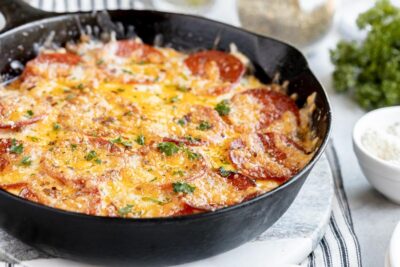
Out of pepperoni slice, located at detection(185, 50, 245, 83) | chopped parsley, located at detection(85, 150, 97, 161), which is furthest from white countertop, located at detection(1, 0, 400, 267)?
chopped parsley, located at detection(85, 150, 97, 161)

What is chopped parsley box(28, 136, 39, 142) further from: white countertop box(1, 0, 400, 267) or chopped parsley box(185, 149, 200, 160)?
white countertop box(1, 0, 400, 267)

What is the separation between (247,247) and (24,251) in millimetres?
1037

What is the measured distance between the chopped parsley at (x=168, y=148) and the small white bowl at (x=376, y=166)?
1.07 meters

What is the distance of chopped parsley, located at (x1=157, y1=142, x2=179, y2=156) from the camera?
10.9ft

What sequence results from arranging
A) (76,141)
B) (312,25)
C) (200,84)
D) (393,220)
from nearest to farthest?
(76,141) < (393,220) < (200,84) < (312,25)

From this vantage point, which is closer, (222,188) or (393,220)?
(222,188)

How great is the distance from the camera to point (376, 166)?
3.67 meters

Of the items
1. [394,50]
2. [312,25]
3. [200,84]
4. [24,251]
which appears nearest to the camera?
[24,251]

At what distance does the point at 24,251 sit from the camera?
3094 millimetres

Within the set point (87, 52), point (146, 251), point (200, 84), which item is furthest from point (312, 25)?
point (146, 251)

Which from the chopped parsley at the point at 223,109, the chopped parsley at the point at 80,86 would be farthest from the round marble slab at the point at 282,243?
the chopped parsley at the point at 80,86

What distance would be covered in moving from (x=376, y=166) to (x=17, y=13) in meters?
2.30

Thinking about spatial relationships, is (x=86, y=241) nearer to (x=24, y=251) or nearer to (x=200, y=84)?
(x=24, y=251)

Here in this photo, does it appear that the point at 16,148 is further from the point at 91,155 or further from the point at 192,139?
the point at 192,139
